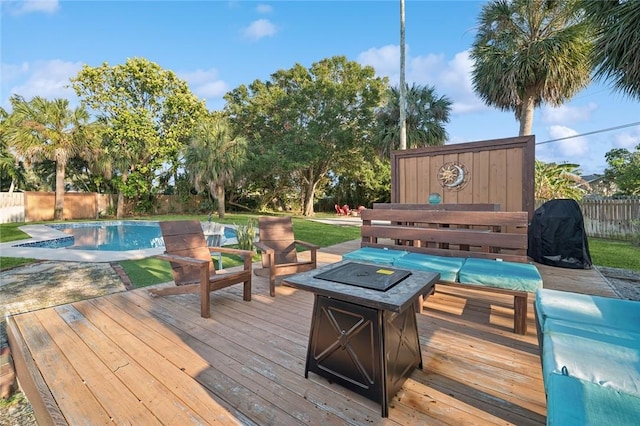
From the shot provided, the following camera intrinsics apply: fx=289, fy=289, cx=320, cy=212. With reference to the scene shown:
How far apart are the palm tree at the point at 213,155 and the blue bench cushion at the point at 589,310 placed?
1420cm

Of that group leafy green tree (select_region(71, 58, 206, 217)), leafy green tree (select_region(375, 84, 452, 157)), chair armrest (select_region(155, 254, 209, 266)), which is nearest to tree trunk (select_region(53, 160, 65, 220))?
leafy green tree (select_region(71, 58, 206, 217))

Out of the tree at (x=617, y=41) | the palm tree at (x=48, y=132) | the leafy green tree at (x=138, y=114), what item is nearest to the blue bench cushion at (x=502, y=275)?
the tree at (x=617, y=41)

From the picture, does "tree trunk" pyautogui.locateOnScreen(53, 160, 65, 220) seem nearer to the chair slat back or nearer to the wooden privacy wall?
the chair slat back

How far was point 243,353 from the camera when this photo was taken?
212 cm

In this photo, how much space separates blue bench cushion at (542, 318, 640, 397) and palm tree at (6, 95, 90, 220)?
1734 cm

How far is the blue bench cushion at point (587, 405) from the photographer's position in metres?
0.92

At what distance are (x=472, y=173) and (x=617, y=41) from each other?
10.3 ft

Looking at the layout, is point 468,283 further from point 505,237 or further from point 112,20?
point 112,20

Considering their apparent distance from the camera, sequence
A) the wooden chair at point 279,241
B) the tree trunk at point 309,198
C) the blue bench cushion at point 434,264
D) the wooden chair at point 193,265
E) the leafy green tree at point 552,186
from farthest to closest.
Result: the tree trunk at point 309,198 < the leafy green tree at point 552,186 < the wooden chair at point 279,241 < the wooden chair at point 193,265 < the blue bench cushion at point 434,264

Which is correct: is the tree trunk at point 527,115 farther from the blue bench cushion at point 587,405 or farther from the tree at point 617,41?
the blue bench cushion at point 587,405

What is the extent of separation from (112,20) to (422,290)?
11.3 metres

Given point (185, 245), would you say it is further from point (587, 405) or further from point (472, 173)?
point (472, 173)

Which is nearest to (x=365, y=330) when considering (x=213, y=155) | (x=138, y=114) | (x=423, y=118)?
(x=423, y=118)

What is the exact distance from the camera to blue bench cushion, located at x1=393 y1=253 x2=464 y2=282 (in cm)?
267
